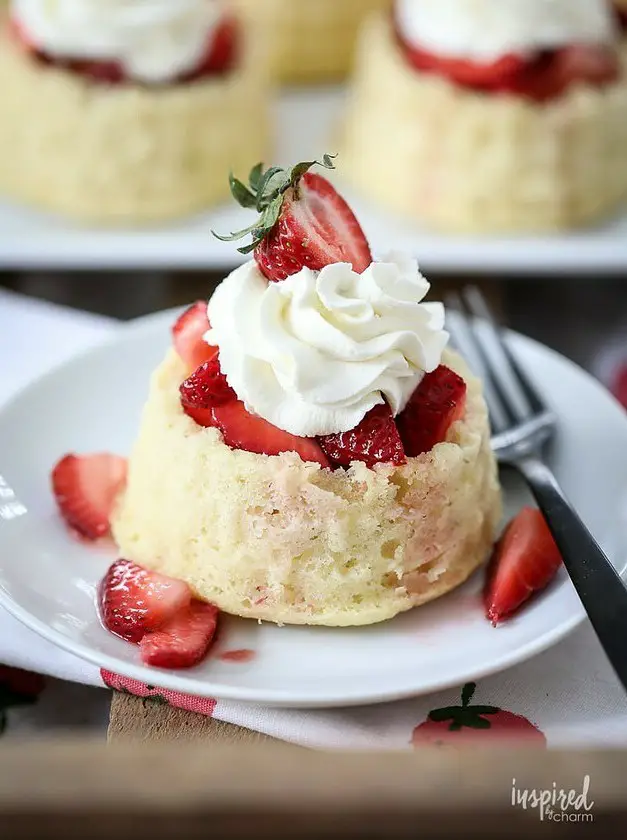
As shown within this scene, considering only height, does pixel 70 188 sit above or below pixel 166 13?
below

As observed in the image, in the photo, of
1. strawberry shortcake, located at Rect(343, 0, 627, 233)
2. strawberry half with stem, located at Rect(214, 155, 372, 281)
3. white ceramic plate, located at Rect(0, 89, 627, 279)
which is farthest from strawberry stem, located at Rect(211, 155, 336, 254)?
strawberry shortcake, located at Rect(343, 0, 627, 233)

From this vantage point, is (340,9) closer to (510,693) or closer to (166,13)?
(166,13)

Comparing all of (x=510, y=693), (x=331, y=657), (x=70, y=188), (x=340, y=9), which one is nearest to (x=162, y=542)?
(x=331, y=657)

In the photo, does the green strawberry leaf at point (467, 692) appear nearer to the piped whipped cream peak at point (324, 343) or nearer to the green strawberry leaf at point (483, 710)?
the green strawberry leaf at point (483, 710)

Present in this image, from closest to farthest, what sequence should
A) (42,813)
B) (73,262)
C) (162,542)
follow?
(42,813), (162,542), (73,262)

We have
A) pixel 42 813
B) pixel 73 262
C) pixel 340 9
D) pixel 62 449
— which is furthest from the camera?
pixel 340 9

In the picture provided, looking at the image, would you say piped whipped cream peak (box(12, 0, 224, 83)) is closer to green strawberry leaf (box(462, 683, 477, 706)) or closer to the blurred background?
the blurred background

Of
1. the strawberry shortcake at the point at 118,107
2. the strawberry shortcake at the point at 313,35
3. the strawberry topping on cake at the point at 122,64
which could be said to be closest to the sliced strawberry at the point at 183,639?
the strawberry shortcake at the point at 118,107
